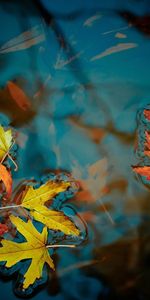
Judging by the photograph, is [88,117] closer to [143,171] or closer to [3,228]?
[143,171]

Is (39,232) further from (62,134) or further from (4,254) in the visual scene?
(62,134)

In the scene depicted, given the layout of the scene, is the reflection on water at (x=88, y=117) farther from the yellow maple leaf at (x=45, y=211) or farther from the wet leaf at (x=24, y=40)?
the yellow maple leaf at (x=45, y=211)

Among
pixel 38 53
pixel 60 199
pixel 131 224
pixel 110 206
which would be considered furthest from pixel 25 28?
pixel 131 224

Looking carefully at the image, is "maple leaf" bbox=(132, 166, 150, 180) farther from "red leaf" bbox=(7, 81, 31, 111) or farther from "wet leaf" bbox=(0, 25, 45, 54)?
"wet leaf" bbox=(0, 25, 45, 54)

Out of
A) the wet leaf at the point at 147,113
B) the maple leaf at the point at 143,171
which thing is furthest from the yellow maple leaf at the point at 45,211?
the wet leaf at the point at 147,113

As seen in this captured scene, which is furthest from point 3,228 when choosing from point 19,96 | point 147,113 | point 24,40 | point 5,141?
point 24,40

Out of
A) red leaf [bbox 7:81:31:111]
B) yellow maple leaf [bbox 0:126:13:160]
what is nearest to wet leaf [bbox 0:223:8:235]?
yellow maple leaf [bbox 0:126:13:160]
